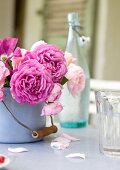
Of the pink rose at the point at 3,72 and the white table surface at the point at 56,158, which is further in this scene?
the pink rose at the point at 3,72

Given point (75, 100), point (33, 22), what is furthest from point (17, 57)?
point (33, 22)

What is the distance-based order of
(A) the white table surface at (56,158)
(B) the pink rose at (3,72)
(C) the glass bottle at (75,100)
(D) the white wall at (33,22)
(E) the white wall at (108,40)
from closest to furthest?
(A) the white table surface at (56,158) → (B) the pink rose at (3,72) → (C) the glass bottle at (75,100) → (E) the white wall at (108,40) → (D) the white wall at (33,22)

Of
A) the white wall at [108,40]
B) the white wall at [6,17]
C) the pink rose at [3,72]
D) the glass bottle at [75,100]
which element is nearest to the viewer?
the pink rose at [3,72]

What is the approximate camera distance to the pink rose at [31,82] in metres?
0.68

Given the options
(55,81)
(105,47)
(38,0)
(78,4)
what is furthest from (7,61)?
(38,0)

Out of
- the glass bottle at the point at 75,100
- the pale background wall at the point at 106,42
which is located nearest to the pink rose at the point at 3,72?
the glass bottle at the point at 75,100

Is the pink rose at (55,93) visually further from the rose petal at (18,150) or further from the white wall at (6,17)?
the white wall at (6,17)

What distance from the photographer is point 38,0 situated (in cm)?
291

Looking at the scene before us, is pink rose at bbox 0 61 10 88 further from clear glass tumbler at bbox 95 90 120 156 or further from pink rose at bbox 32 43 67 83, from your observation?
clear glass tumbler at bbox 95 90 120 156

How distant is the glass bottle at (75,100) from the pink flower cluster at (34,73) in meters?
0.20

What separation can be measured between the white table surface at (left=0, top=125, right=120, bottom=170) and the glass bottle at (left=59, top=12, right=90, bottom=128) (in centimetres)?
17

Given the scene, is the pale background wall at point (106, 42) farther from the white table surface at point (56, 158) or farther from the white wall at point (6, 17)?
the white table surface at point (56, 158)

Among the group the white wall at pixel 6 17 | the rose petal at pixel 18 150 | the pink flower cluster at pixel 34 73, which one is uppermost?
the white wall at pixel 6 17

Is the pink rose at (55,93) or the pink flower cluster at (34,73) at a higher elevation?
the pink flower cluster at (34,73)
